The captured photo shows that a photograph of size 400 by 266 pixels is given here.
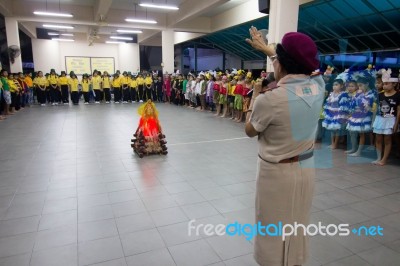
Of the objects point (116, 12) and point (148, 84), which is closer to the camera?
point (116, 12)

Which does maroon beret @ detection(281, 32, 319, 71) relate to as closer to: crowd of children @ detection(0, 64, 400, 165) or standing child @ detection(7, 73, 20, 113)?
crowd of children @ detection(0, 64, 400, 165)

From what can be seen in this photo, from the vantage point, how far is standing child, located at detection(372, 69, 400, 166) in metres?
4.19

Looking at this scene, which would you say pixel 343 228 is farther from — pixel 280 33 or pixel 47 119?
pixel 47 119

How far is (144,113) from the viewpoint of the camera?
4855 mm

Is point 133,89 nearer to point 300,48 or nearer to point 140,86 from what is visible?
point 140,86

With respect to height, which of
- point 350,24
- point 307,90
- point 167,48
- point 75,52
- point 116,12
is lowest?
point 307,90

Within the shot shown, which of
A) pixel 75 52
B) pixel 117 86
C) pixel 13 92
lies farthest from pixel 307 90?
pixel 75 52

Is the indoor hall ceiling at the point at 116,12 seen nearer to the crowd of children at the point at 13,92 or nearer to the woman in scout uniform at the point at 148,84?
the woman in scout uniform at the point at 148,84

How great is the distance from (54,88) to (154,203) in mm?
11123

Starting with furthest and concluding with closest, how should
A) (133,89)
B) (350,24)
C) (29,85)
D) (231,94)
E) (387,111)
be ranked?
(133,89), (29,85), (350,24), (231,94), (387,111)

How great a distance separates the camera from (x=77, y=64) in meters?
17.6

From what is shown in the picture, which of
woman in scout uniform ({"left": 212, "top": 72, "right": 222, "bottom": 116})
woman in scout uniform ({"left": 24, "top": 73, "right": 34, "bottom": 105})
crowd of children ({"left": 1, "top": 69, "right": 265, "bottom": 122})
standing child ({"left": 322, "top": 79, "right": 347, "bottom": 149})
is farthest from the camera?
woman in scout uniform ({"left": 24, "top": 73, "right": 34, "bottom": 105})

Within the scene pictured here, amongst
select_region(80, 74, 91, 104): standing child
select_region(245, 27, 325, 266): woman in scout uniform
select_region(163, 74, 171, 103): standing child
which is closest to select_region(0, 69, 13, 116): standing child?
select_region(80, 74, 91, 104): standing child

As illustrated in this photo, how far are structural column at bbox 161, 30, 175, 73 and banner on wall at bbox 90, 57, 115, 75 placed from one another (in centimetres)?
642
